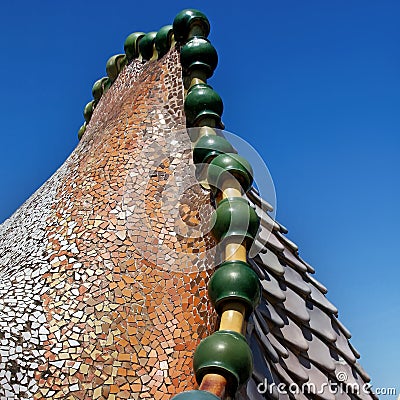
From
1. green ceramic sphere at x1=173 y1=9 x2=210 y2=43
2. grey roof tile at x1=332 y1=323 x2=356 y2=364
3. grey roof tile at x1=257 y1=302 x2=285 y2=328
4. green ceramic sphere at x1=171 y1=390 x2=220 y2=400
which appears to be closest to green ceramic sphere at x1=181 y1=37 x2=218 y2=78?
green ceramic sphere at x1=173 y1=9 x2=210 y2=43

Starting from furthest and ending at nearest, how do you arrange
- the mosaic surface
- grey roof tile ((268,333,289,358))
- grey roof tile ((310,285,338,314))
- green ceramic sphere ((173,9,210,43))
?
→ grey roof tile ((310,285,338,314)) < green ceramic sphere ((173,9,210,43)) < grey roof tile ((268,333,289,358)) < the mosaic surface

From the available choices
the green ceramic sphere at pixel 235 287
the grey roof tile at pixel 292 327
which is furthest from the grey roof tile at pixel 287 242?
the green ceramic sphere at pixel 235 287

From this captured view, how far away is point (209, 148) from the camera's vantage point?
3.29m

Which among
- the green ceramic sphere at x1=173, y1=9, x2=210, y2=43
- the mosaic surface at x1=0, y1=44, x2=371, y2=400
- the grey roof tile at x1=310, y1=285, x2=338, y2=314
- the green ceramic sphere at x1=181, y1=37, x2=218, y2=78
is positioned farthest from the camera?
the grey roof tile at x1=310, y1=285, x2=338, y2=314

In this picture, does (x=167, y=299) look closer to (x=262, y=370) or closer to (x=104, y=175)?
(x=262, y=370)

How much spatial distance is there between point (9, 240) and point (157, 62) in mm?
1304

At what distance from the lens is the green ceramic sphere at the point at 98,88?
4.87 meters

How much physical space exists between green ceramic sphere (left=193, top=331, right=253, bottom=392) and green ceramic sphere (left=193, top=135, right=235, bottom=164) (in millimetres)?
1011

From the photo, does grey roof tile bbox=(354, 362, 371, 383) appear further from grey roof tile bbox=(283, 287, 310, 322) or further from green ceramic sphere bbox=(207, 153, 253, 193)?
green ceramic sphere bbox=(207, 153, 253, 193)

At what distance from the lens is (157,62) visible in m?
4.11

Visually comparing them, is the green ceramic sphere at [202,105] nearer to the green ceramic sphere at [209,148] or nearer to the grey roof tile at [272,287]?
the green ceramic sphere at [209,148]

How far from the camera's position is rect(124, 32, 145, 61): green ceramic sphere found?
14.7ft

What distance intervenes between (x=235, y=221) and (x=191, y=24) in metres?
1.39

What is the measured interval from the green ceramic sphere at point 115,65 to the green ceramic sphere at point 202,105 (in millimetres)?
1172
